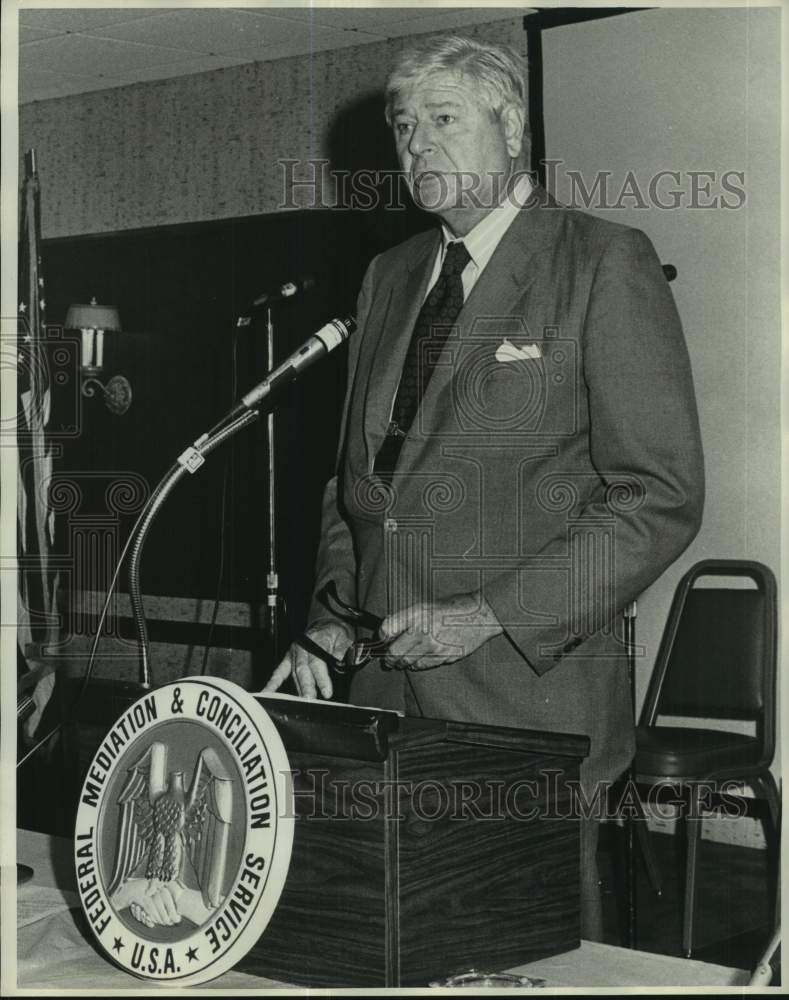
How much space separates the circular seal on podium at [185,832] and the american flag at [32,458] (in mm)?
725

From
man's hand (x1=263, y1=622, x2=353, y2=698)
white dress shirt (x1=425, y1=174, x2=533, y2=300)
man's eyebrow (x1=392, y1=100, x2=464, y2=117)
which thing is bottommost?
man's hand (x1=263, y1=622, x2=353, y2=698)

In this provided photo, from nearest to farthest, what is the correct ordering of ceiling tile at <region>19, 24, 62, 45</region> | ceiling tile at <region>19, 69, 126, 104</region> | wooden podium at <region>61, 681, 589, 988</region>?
wooden podium at <region>61, 681, 589, 988</region> < ceiling tile at <region>19, 24, 62, 45</region> < ceiling tile at <region>19, 69, 126, 104</region>

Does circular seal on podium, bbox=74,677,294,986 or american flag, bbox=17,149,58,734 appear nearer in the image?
circular seal on podium, bbox=74,677,294,986

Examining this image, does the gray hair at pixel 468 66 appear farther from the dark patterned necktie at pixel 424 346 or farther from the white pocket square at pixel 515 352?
the white pocket square at pixel 515 352

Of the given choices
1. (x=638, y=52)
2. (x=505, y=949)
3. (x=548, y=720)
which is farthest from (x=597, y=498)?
(x=638, y=52)

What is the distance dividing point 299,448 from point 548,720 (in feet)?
12.4

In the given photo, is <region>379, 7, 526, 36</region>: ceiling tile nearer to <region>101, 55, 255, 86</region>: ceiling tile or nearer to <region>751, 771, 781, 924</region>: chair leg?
<region>101, 55, 255, 86</region>: ceiling tile

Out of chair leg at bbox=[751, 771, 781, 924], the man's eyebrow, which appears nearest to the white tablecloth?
the man's eyebrow

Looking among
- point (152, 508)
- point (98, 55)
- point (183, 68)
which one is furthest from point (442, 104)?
point (183, 68)

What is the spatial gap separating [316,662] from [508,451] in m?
0.34

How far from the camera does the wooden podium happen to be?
3.87 ft

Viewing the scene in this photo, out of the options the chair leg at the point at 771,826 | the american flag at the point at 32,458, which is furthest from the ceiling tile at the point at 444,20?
the chair leg at the point at 771,826

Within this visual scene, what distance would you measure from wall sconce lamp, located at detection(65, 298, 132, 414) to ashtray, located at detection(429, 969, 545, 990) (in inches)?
201

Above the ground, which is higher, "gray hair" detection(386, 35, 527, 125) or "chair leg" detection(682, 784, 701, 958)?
"gray hair" detection(386, 35, 527, 125)
